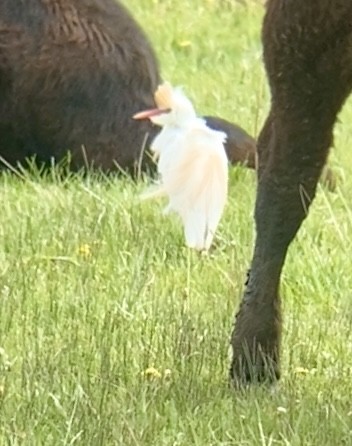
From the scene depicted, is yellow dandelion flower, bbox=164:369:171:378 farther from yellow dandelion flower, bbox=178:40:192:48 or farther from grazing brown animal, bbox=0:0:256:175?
yellow dandelion flower, bbox=178:40:192:48

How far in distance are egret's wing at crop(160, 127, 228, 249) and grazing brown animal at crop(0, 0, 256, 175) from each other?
2.06 metres

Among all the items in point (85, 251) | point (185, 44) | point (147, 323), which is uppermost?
point (147, 323)

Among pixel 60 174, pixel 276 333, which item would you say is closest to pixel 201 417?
pixel 276 333

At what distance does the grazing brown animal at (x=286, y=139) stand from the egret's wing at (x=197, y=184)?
1.68 feet

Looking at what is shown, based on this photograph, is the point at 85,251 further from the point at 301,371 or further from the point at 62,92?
the point at 62,92

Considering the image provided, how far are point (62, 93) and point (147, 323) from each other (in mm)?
2626

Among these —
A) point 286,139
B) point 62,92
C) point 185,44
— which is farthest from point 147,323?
point 185,44

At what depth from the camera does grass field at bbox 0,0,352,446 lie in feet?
12.8

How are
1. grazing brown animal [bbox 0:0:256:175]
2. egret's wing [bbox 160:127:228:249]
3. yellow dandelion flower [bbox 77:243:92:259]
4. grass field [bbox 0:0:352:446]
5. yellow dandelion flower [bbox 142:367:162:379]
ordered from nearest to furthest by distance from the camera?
grass field [bbox 0:0:352:446] < yellow dandelion flower [bbox 142:367:162:379] < egret's wing [bbox 160:127:228:249] < yellow dandelion flower [bbox 77:243:92:259] < grazing brown animal [bbox 0:0:256:175]

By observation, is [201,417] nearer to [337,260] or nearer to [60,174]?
[337,260]

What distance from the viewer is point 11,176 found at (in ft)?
22.7

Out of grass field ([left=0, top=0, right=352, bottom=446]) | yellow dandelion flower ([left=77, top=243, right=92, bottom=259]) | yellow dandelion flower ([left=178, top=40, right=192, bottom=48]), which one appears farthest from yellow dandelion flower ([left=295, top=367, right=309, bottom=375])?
yellow dandelion flower ([left=178, top=40, right=192, bottom=48])

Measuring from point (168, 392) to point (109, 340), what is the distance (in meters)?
0.43

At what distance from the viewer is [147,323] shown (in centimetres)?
473
